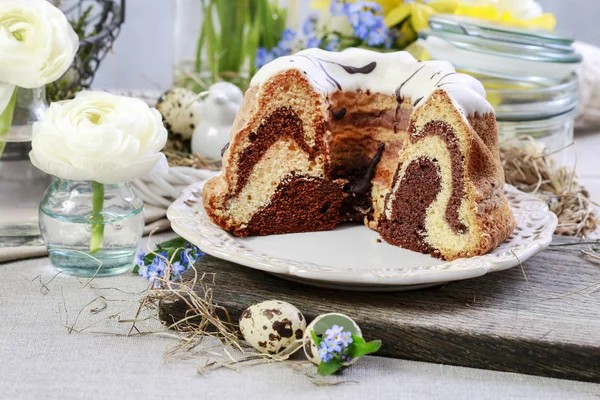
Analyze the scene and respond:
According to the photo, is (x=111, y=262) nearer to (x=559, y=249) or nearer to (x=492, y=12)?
(x=559, y=249)

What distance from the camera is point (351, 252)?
2.03 metres

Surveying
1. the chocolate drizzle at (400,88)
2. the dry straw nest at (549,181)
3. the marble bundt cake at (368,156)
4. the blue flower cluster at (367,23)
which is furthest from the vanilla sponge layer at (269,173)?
the blue flower cluster at (367,23)

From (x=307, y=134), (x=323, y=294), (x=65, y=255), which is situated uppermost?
(x=307, y=134)

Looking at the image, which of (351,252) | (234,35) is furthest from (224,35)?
(351,252)

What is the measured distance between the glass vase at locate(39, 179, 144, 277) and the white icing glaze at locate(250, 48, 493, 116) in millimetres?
457

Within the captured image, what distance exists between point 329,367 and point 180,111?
1556mm

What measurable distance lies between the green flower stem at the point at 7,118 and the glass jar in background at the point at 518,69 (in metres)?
1.43

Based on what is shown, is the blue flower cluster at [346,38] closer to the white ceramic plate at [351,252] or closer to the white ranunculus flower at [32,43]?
the white ceramic plate at [351,252]

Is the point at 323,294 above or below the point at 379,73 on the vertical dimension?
below

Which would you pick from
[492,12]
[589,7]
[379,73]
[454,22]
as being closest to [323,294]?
[379,73]

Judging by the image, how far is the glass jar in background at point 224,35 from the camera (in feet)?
11.1

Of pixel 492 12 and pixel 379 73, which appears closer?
pixel 379 73

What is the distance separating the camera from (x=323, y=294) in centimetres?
182

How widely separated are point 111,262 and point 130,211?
13 centimetres
